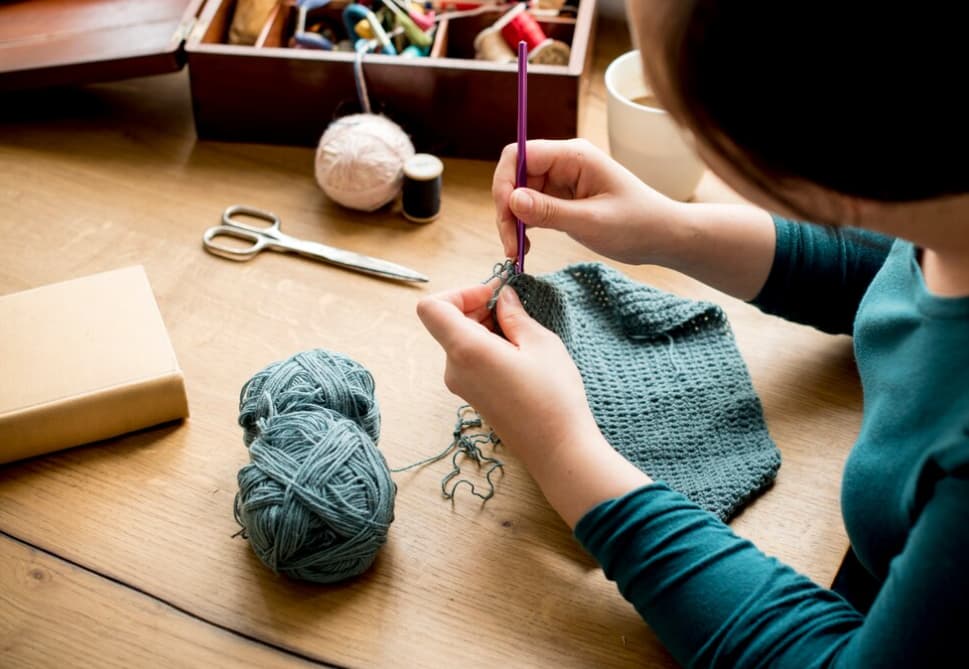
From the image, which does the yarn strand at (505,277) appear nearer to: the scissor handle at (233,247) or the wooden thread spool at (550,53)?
the scissor handle at (233,247)

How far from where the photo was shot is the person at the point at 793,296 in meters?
0.39

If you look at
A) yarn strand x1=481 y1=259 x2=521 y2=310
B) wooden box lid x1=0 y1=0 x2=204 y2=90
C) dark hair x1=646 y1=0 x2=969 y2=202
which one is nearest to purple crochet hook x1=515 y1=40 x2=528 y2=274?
yarn strand x1=481 y1=259 x2=521 y2=310

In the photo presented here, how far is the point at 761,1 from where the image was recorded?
0.38 metres

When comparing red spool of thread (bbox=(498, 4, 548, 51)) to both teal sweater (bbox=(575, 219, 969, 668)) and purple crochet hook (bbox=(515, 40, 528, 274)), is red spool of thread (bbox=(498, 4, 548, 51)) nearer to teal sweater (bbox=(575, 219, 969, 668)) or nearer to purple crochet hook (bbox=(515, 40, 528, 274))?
purple crochet hook (bbox=(515, 40, 528, 274))

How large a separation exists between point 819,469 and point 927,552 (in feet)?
0.85

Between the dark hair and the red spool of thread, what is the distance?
65cm

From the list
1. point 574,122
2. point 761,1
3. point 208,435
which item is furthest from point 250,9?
point 761,1

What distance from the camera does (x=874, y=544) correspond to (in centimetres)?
58

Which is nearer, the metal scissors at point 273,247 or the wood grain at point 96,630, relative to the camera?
the wood grain at point 96,630

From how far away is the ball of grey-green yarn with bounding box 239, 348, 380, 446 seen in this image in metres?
0.69

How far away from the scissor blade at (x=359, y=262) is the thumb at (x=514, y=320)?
0.17m

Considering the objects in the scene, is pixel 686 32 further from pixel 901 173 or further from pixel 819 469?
pixel 819 469

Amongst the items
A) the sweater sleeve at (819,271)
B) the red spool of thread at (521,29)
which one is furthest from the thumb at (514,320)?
the red spool of thread at (521,29)

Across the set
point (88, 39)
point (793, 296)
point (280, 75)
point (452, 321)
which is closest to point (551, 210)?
point (452, 321)
